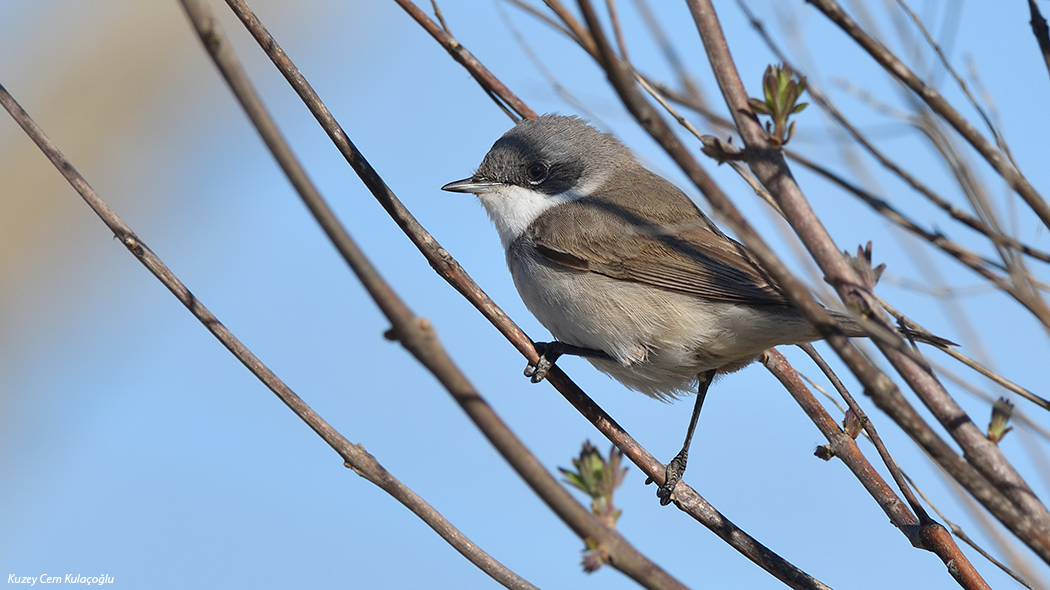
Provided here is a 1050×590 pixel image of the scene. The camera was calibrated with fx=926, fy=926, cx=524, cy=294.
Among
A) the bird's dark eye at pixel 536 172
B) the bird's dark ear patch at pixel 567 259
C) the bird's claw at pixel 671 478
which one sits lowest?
the bird's claw at pixel 671 478

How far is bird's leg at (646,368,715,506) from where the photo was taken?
128 inches

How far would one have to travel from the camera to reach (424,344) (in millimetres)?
1343

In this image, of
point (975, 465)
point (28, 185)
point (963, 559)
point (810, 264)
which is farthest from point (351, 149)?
point (28, 185)

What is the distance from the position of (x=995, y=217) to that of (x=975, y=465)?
2.10 ft

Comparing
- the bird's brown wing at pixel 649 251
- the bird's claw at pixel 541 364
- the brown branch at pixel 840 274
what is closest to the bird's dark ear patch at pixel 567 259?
the bird's brown wing at pixel 649 251

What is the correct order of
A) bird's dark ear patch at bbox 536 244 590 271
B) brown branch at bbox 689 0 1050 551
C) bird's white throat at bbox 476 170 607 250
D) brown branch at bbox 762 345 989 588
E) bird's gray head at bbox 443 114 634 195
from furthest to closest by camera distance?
bird's gray head at bbox 443 114 634 195 < bird's white throat at bbox 476 170 607 250 < bird's dark ear patch at bbox 536 244 590 271 < brown branch at bbox 762 345 989 588 < brown branch at bbox 689 0 1050 551

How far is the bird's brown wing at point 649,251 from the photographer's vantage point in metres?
3.87

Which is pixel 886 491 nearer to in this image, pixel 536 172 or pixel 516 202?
pixel 516 202

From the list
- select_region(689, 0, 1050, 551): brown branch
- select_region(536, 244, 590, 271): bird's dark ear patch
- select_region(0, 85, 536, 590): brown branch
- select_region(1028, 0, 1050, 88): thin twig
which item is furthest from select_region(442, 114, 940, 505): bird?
select_region(689, 0, 1050, 551): brown branch

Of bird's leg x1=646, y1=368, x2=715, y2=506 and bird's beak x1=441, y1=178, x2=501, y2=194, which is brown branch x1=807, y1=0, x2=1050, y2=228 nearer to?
bird's leg x1=646, y1=368, x2=715, y2=506

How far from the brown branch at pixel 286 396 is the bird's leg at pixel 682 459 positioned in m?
1.15

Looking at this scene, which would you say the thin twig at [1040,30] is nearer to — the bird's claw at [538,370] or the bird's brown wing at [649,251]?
the bird's brown wing at [649,251]

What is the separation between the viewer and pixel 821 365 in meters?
3.17

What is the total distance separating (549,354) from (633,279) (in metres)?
0.72
